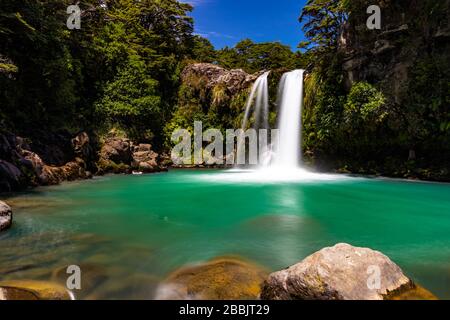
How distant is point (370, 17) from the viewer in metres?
20.5

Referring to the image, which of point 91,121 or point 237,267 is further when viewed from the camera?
point 91,121

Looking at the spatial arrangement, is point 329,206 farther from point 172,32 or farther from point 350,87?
point 172,32

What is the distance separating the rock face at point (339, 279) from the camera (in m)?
3.95

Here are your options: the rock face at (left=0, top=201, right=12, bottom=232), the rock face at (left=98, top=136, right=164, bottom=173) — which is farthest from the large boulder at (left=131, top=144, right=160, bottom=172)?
the rock face at (left=0, top=201, right=12, bottom=232)

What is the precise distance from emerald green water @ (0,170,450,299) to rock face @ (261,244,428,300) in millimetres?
921

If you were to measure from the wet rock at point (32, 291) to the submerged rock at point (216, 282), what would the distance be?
1.33 m

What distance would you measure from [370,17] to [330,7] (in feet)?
19.4

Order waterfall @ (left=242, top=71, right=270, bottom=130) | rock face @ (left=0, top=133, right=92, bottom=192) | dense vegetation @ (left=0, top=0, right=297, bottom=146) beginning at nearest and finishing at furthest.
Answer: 1. rock face @ (left=0, top=133, right=92, bottom=192)
2. dense vegetation @ (left=0, top=0, right=297, bottom=146)
3. waterfall @ (left=242, top=71, right=270, bottom=130)

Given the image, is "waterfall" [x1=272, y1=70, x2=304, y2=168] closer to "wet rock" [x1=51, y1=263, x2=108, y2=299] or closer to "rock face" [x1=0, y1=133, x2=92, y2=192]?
"rock face" [x1=0, y1=133, x2=92, y2=192]

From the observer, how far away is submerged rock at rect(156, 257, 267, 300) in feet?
14.8

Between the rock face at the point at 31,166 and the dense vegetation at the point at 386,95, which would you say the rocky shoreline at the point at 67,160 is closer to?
the rock face at the point at 31,166
